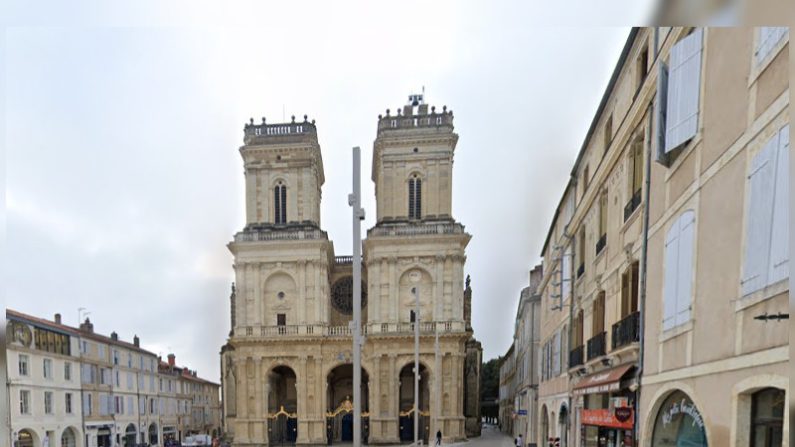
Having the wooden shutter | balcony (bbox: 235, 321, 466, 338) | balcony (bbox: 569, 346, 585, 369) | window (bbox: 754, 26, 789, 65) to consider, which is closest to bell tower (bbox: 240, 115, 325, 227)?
balcony (bbox: 235, 321, 466, 338)

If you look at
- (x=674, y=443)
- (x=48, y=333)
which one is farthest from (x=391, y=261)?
(x=674, y=443)

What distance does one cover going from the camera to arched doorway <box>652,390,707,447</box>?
14.0 ft

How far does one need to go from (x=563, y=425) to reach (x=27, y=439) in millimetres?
17246

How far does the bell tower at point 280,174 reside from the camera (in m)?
24.5

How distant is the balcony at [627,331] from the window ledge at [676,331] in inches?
29.5

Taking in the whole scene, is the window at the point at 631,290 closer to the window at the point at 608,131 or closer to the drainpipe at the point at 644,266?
the drainpipe at the point at 644,266

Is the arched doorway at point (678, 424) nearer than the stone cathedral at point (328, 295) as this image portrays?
Yes

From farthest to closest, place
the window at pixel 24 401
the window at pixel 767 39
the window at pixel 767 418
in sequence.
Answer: the window at pixel 24 401 → the window at pixel 767 418 → the window at pixel 767 39

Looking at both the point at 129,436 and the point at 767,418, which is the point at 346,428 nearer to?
the point at 129,436

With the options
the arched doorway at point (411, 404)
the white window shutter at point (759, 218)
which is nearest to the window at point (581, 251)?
the white window shutter at point (759, 218)

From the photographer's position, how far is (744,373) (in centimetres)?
340

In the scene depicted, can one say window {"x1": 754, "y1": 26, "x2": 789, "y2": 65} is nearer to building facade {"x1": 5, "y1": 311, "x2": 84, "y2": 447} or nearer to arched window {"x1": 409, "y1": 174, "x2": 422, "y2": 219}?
building facade {"x1": 5, "y1": 311, "x2": 84, "y2": 447}

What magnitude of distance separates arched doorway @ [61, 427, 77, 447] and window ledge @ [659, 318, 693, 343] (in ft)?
69.9

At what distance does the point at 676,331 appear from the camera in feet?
14.9
